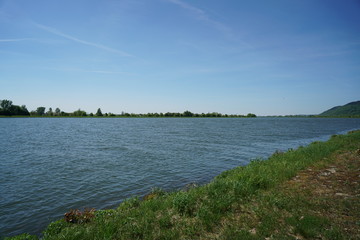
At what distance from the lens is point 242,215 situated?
8.20m

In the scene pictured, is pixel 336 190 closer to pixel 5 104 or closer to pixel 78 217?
pixel 78 217

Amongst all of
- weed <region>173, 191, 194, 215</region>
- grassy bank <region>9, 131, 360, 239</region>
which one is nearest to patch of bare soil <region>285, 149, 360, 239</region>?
grassy bank <region>9, 131, 360, 239</region>

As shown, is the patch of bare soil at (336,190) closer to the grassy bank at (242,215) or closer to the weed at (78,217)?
the grassy bank at (242,215)

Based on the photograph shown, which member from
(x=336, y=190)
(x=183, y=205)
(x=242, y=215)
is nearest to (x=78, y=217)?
(x=183, y=205)

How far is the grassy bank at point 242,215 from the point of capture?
694 cm

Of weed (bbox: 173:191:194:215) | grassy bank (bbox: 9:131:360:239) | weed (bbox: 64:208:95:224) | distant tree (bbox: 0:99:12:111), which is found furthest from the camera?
distant tree (bbox: 0:99:12:111)

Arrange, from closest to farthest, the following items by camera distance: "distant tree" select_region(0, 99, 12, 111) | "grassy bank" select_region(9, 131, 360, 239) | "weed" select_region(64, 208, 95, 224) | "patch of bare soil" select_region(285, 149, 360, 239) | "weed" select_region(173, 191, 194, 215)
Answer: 1. "grassy bank" select_region(9, 131, 360, 239)
2. "patch of bare soil" select_region(285, 149, 360, 239)
3. "weed" select_region(173, 191, 194, 215)
4. "weed" select_region(64, 208, 95, 224)
5. "distant tree" select_region(0, 99, 12, 111)

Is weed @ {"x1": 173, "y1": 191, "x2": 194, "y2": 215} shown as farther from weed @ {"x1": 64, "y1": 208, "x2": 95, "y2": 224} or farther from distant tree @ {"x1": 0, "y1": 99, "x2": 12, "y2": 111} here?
distant tree @ {"x1": 0, "y1": 99, "x2": 12, "y2": 111}

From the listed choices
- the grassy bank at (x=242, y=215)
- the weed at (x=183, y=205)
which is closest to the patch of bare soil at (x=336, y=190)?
the grassy bank at (x=242, y=215)

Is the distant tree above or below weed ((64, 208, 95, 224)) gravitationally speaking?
above

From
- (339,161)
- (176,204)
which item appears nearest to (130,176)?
(176,204)

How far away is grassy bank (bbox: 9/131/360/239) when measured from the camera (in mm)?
6941

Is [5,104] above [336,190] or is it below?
above

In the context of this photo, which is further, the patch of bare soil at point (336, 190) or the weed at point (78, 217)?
the weed at point (78, 217)
